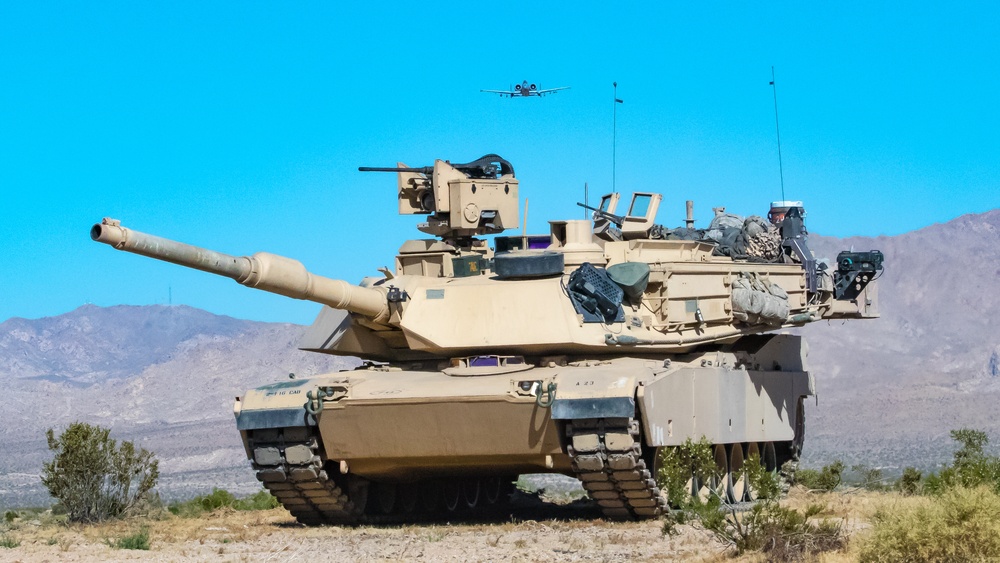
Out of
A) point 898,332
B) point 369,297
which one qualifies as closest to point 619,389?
point 369,297

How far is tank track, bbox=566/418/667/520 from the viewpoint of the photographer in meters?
14.7

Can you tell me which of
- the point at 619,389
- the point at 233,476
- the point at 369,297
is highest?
the point at 369,297

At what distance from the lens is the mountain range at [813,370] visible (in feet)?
173

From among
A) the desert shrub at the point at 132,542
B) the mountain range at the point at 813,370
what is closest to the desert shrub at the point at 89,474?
the desert shrub at the point at 132,542

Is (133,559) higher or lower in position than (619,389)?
lower

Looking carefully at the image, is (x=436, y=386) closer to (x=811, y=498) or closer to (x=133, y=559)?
(x=133, y=559)

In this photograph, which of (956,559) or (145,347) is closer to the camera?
(956,559)

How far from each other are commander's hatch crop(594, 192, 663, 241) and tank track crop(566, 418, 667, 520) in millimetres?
3817

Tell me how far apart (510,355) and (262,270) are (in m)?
3.29

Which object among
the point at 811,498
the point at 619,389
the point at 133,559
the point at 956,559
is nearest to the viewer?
the point at 956,559

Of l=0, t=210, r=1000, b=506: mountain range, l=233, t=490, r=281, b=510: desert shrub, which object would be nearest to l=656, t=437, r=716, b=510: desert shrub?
l=233, t=490, r=281, b=510: desert shrub

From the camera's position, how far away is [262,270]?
1420 cm

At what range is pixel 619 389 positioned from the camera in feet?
48.1

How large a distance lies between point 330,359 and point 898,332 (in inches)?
1104
